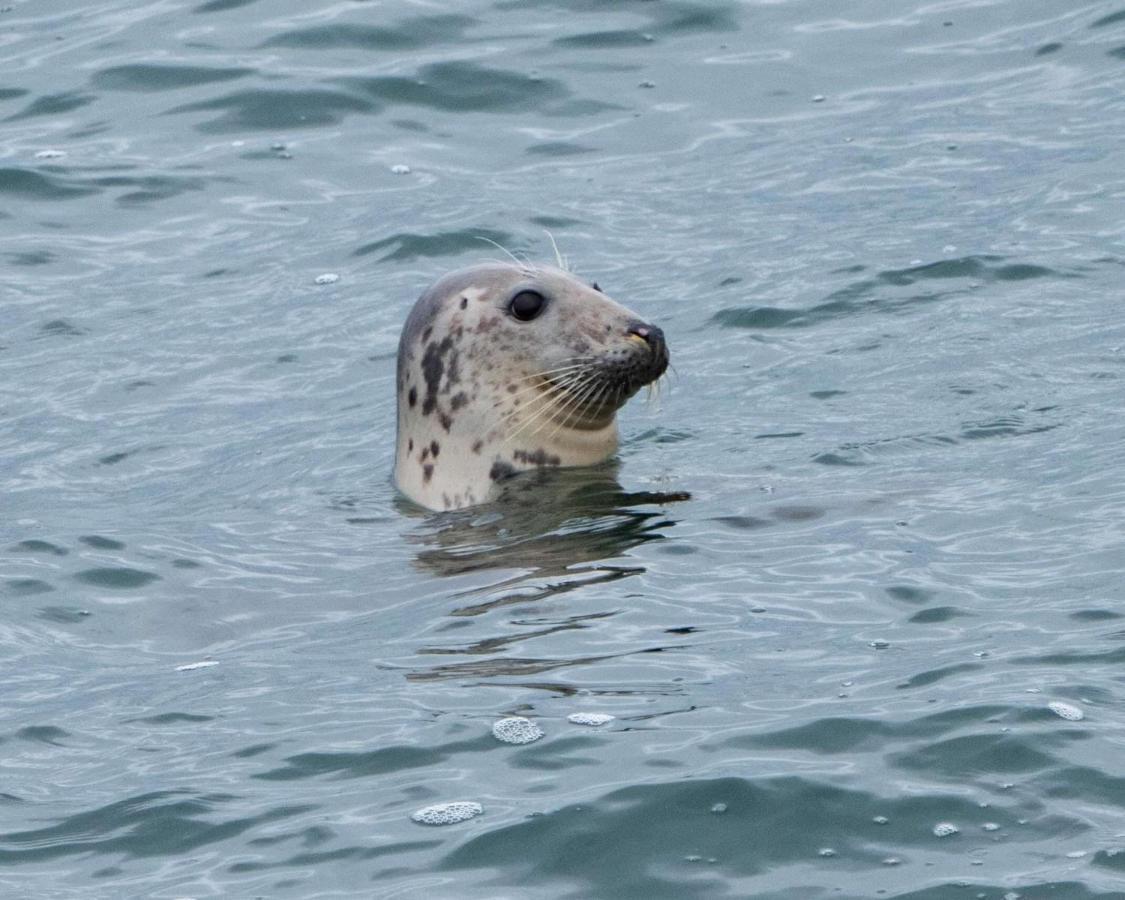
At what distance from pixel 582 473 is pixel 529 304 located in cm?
76

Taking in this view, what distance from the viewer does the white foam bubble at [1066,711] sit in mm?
6277

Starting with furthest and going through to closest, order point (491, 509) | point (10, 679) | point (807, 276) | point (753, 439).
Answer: point (807, 276) → point (753, 439) → point (491, 509) → point (10, 679)

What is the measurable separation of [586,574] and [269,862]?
2.56 m

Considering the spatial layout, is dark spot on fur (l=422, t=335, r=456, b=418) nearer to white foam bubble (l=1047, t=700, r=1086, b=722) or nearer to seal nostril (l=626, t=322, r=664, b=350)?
seal nostril (l=626, t=322, r=664, b=350)

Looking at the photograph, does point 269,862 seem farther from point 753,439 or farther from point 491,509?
point 753,439

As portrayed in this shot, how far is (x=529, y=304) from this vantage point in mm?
9734

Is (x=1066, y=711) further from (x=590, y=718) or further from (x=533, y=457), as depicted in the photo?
(x=533, y=457)

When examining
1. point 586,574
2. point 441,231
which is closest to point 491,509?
point 586,574

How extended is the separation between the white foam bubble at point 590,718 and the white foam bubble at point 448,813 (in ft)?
1.94

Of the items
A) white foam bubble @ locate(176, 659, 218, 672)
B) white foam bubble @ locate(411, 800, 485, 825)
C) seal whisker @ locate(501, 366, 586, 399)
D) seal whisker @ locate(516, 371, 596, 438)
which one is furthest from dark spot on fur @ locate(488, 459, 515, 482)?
white foam bubble @ locate(411, 800, 485, 825)

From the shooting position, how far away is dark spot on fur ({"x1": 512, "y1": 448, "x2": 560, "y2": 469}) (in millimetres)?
9906

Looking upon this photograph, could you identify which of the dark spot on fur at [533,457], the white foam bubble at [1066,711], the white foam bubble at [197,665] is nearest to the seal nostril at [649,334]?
the dark spot on fur at [533,457]

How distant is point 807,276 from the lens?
13281 mm

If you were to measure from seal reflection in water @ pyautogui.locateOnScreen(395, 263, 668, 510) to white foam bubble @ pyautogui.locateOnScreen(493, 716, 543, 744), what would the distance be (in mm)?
3035
